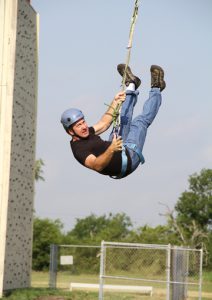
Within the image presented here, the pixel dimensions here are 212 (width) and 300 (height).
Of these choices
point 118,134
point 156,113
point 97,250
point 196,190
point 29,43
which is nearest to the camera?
point 118,134

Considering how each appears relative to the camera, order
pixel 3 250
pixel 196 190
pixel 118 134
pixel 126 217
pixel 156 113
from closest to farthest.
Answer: pixel 118 134, pixel 156 113, pixel 3 250, pixel 196 190, pixel 126 217

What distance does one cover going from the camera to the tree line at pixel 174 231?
43.1 meters

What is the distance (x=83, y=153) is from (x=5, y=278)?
14.4 metres

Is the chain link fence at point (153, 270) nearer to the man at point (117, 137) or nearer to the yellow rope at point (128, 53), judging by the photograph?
the man at point (117, 137)

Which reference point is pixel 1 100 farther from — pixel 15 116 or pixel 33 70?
pixel 33 70

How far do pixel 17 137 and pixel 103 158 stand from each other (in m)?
15.5

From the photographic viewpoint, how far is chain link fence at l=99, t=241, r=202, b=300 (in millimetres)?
21688

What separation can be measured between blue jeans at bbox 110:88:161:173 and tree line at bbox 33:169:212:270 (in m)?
26.9

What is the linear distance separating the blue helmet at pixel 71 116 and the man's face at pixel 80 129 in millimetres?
50

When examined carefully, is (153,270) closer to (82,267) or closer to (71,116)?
(82,267)

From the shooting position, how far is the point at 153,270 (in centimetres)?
3052

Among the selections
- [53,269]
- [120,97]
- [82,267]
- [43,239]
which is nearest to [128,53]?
[120,97]

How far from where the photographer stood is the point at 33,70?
25.9m

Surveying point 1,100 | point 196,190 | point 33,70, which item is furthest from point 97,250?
point 196,190
